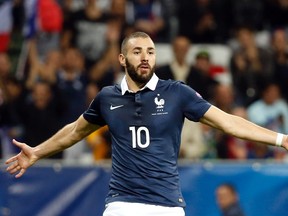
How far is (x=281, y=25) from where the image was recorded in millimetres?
17281

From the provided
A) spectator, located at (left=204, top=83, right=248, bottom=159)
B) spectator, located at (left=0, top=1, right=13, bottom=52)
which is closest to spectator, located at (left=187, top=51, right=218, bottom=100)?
spectator, located at (left=204, top=83, right=248, bottom=159)

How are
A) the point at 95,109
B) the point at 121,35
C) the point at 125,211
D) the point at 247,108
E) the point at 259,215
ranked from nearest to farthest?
the point at 125,211
the point at 95,109
the point at 259,215
the point at 247,108
the point at 121,35

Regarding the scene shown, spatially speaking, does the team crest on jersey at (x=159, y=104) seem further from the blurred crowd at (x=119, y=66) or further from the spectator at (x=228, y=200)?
the blurred crowd at (x=119, y=66)

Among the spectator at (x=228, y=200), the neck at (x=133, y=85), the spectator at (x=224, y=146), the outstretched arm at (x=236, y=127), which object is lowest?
the spectator at (x=228, y=200)

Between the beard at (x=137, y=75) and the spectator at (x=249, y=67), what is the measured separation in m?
7.16

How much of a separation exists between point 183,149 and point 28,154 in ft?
16.9

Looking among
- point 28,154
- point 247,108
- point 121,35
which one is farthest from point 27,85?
point 28,154

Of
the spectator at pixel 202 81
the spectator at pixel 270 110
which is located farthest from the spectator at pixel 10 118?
the spectator at pixel 270 110

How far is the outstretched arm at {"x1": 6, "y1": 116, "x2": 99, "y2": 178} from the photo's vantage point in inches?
351

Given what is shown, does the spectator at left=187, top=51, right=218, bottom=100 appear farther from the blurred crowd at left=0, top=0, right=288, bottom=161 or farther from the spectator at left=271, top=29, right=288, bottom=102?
the spectator at left=271, top=29, right=288, bottom=102

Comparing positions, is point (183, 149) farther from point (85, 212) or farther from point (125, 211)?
point (125, 211)

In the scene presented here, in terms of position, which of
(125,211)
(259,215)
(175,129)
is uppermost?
(175,129)

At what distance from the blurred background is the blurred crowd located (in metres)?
0.02

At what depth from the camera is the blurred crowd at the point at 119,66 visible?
14.1m
